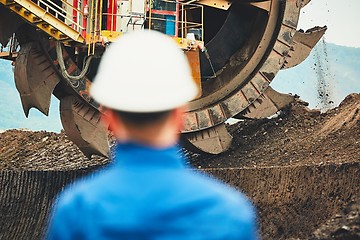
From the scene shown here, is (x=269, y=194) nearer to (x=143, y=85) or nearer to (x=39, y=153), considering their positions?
(x=39, y=153)

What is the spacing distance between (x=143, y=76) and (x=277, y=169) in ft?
34.0

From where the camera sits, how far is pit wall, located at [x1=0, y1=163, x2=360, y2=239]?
11.7 m

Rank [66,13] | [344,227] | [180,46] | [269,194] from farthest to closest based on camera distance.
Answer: [180,46]
[66,13]
[269,194]
[344,227]

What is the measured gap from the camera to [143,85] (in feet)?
9.10

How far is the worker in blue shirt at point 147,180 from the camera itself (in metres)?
2.68

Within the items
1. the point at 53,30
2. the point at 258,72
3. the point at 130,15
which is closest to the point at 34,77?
the point at 53,30

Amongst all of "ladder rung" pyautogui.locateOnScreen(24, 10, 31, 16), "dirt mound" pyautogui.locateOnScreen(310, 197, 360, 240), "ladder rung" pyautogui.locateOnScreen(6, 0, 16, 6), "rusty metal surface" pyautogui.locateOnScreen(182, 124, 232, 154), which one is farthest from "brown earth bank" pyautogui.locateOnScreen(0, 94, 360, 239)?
"ladder rung" pyautogui.locateOnScreen(6, 0, 16, 6)

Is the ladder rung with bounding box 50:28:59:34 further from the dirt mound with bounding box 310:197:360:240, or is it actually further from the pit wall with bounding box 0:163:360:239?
the dirt mound with bounding box 310:197:360:240

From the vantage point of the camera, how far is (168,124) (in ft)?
9.22

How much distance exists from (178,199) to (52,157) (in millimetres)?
16588

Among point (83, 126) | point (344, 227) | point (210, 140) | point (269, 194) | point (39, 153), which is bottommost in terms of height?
point (344, 227)

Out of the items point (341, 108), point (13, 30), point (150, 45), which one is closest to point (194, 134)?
point (341, 108)

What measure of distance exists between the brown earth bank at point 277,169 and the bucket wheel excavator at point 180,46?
56 centimetres

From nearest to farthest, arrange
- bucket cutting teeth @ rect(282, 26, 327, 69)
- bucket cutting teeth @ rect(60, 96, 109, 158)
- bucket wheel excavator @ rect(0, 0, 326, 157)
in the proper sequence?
1. bucket wheel excavator @ rect(0, 0, 326, 157)
2. bucket cutting teeth @ rect(60, 96, 109, 158)
3. bucket cutting teeth @ rect(282, 26, 327, 69)
